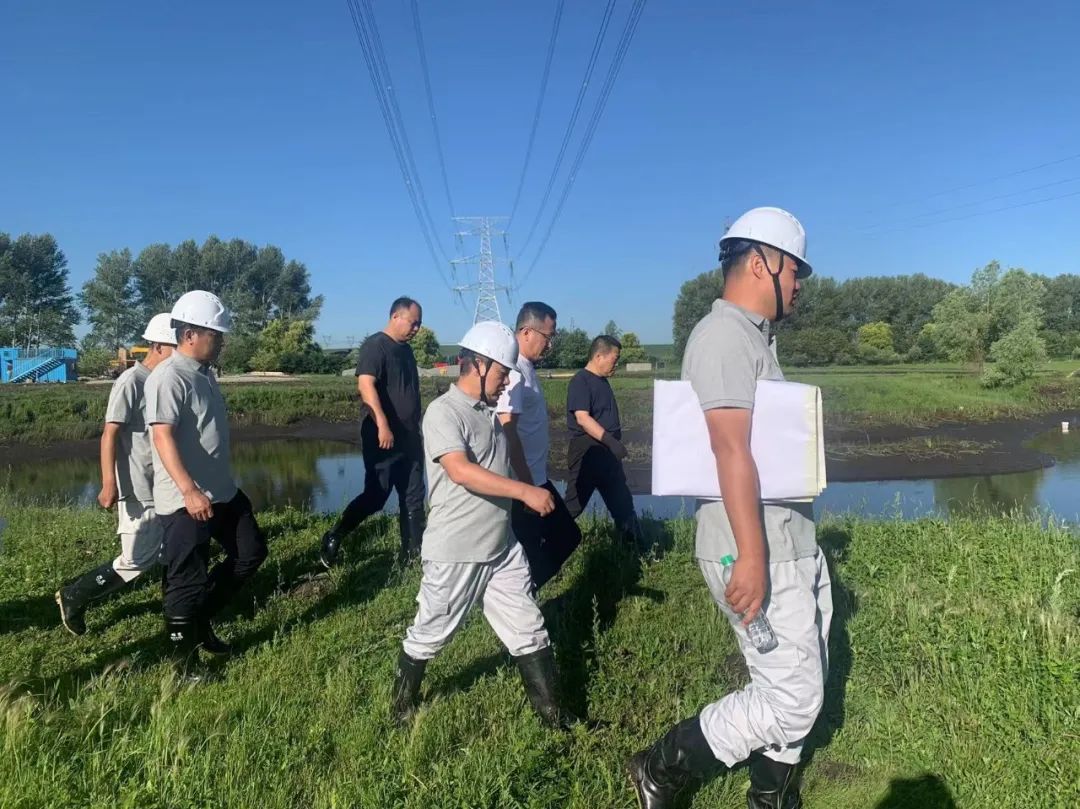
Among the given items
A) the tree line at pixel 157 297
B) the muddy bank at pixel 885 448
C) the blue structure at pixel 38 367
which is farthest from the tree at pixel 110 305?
the muddy bank at pixel 885 448

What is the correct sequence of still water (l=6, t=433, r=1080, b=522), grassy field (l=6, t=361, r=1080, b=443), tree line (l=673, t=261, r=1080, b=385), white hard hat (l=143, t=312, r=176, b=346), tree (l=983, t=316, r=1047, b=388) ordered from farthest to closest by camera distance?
tree line (l=673, t=261, r=1080, b=385)
tree (l=983, t=316, r=1047, b=388)
grassy field (l=6, t=361, r=1080, b=443)
still water (l=6, t=433, r=1080, b=522)
white hard hat (l=143, t=312, r=176, b=346)

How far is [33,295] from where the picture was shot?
65.4 metres

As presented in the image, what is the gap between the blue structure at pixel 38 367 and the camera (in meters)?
47.1

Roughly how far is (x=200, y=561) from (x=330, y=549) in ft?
6.25

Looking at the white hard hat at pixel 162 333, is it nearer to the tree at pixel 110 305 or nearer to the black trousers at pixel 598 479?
the black trousers at pixel 598 479

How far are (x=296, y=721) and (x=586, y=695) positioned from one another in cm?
135

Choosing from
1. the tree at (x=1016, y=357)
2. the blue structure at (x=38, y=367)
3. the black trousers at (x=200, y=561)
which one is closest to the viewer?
the black trousers at (x=200, y=561)

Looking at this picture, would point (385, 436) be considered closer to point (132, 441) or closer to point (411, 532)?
point (411, 532)

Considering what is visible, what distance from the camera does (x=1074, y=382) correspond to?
37469 mm

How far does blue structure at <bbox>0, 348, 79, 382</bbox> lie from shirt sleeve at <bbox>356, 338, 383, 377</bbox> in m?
49.5

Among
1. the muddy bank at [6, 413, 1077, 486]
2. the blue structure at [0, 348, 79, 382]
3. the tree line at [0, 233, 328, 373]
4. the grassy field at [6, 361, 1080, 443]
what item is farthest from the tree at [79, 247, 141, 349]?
the muddy bank at [6, 413, 1077, 486]

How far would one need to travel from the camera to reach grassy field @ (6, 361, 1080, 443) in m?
27.3

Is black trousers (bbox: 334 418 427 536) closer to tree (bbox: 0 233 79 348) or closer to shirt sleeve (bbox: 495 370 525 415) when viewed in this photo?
shirt sleeve (bbox: 495 370 525 415)

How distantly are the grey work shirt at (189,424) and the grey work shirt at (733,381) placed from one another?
9.03 ft
